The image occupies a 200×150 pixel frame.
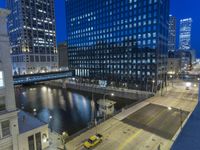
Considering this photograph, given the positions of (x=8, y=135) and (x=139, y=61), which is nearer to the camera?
(x=8, y=135)

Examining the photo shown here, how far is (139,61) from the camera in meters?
77.6

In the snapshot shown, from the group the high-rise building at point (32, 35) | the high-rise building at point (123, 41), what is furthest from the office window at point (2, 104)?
the high-rise building at point (32, 35)

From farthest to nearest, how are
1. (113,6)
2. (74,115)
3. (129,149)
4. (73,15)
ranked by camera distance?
(73,15), (113,6), (74,115), (129,149)

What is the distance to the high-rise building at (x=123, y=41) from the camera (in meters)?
73.7

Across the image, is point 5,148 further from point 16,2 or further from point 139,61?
point 16,2

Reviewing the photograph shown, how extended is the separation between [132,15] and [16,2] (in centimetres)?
11756

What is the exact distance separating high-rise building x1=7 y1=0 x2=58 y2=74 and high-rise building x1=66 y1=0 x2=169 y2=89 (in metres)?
52.5

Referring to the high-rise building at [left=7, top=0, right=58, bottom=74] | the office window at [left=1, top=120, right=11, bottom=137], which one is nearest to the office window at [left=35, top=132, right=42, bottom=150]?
the office window at [left=1, top=120, right=11, bottom=137]

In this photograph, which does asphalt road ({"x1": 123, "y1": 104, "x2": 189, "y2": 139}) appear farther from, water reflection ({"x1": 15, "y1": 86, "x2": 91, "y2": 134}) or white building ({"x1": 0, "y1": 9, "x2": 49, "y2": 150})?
white building ({"x1": 0, "y1": 9, "x2": 49, "y2": 150})

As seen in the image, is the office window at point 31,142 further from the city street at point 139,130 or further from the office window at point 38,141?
the city street at point 139,130

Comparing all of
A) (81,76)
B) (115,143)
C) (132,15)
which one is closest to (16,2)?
(81,76)

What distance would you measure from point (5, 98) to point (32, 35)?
5397 inches

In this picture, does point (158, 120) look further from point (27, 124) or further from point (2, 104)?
point (2, 104)

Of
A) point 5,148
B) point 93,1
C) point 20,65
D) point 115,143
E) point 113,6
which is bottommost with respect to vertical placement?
point 115,143
